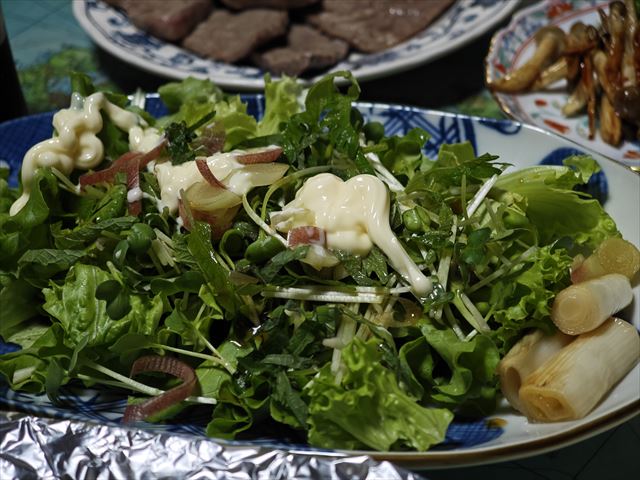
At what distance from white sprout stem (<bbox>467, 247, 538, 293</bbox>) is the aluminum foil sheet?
57cm

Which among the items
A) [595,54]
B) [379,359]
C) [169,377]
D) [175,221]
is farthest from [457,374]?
[595,54]

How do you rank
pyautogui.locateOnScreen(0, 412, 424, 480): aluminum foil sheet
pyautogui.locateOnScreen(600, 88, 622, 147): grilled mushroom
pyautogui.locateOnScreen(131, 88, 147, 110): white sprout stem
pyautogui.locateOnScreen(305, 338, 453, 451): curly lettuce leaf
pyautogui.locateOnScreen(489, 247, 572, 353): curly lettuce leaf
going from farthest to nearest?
pyautogui.locateOnScreen(600, 88, 622, 147): grilled mushroom → pyautogui.locateOnScreen(131, 88, 147, 110): white sprout stem → pyautogui.locateOnScreen(489, 247, 572, 353): curly lettuce leaf → pyautogui.locateOnScreen(305, 338, 453, 451): curly lettuce leaf → pyautogui.locateOnScreen(0, 412, 424, 480): aluminum foil sheet

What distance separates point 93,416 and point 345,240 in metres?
0.67

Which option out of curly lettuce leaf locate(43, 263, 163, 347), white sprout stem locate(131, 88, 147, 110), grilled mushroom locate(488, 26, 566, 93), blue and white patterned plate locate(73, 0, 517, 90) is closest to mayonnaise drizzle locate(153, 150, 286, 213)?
curly lettuce leaf locate(43, 263, 163, 347)

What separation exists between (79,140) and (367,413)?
1.11 metres

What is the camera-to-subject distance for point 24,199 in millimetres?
1998

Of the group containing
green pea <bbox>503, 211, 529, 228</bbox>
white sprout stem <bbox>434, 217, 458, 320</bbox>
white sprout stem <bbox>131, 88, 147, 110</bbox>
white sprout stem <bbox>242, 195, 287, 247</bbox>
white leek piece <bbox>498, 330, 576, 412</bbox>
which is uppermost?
green pea <bbox>503, 211, 529, 228</bbox>

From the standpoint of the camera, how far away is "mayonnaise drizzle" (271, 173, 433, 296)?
5.51ft

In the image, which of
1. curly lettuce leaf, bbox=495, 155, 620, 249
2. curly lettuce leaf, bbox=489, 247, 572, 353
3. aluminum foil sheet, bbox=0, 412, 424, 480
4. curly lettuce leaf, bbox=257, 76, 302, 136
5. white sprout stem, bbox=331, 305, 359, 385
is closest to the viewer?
aluminum foil sheet, bbox=0, 412, 424, 480

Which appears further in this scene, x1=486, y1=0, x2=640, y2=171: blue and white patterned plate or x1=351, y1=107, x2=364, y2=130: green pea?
x1=486, y1=0, x2=640, y2=171: blue and white patterned plate

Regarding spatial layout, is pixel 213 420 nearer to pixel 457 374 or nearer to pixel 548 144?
pixel 457 374

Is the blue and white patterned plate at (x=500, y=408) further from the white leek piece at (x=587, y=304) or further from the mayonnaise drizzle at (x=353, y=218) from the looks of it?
the mayonnaise drizzle at (x=353, y=218)

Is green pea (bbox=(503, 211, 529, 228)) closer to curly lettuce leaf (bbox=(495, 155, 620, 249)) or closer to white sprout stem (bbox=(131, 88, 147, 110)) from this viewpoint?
curly lettuce leaf (bbox=(495, 155, 620, 249))

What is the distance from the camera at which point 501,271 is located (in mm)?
1749
